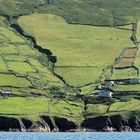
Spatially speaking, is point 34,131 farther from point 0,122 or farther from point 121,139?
point 121,139

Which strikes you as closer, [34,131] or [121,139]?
[121,139]

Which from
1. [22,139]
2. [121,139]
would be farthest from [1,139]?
[121,139]

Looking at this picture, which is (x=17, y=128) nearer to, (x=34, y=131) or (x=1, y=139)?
(x=34, y=131)

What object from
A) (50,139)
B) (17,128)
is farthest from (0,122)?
(50,139)

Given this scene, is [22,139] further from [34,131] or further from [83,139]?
[34,131]

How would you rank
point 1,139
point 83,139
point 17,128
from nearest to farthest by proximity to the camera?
point 1,139
point 83,139
point 17,128

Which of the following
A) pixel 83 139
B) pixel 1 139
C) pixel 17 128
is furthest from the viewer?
pixel 17 128

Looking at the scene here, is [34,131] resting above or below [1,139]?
below

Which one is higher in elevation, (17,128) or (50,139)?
(50,139)
